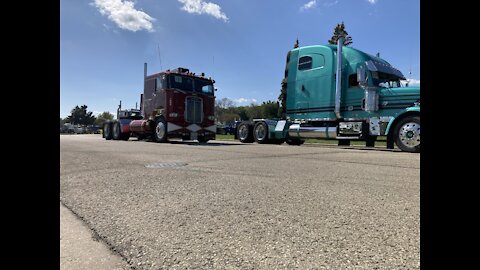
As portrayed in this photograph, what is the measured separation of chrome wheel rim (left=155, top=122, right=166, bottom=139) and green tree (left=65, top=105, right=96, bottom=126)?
82.6 m

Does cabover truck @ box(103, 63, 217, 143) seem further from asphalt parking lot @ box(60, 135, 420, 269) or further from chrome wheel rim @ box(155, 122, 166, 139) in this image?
asphalt parking lot @ box(60, 135, 420, 269)

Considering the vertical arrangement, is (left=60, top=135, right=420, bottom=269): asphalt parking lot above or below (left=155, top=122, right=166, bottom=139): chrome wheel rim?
below

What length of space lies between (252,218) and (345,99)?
9454 mm

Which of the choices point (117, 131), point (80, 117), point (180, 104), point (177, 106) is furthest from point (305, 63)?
point (80, 117)

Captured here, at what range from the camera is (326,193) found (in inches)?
129

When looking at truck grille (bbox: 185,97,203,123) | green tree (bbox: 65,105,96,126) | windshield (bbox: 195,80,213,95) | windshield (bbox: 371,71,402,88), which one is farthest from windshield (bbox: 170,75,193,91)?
green tree (bbox: 65,105,96,126)

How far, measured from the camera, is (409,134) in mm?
8711

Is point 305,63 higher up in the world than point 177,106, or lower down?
higher up

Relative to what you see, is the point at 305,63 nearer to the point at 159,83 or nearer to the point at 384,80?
the point at 384,80

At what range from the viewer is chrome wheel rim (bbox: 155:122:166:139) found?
45.4 feet

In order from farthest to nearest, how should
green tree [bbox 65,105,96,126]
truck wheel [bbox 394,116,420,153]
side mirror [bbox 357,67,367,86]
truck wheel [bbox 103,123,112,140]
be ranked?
green tree [bbox 65,105,96,126], truck wheel [bbox 103,123,112,140], side mirror [bbox 357,67,367,86], truck wheel [bbox 394,116,420,153]
